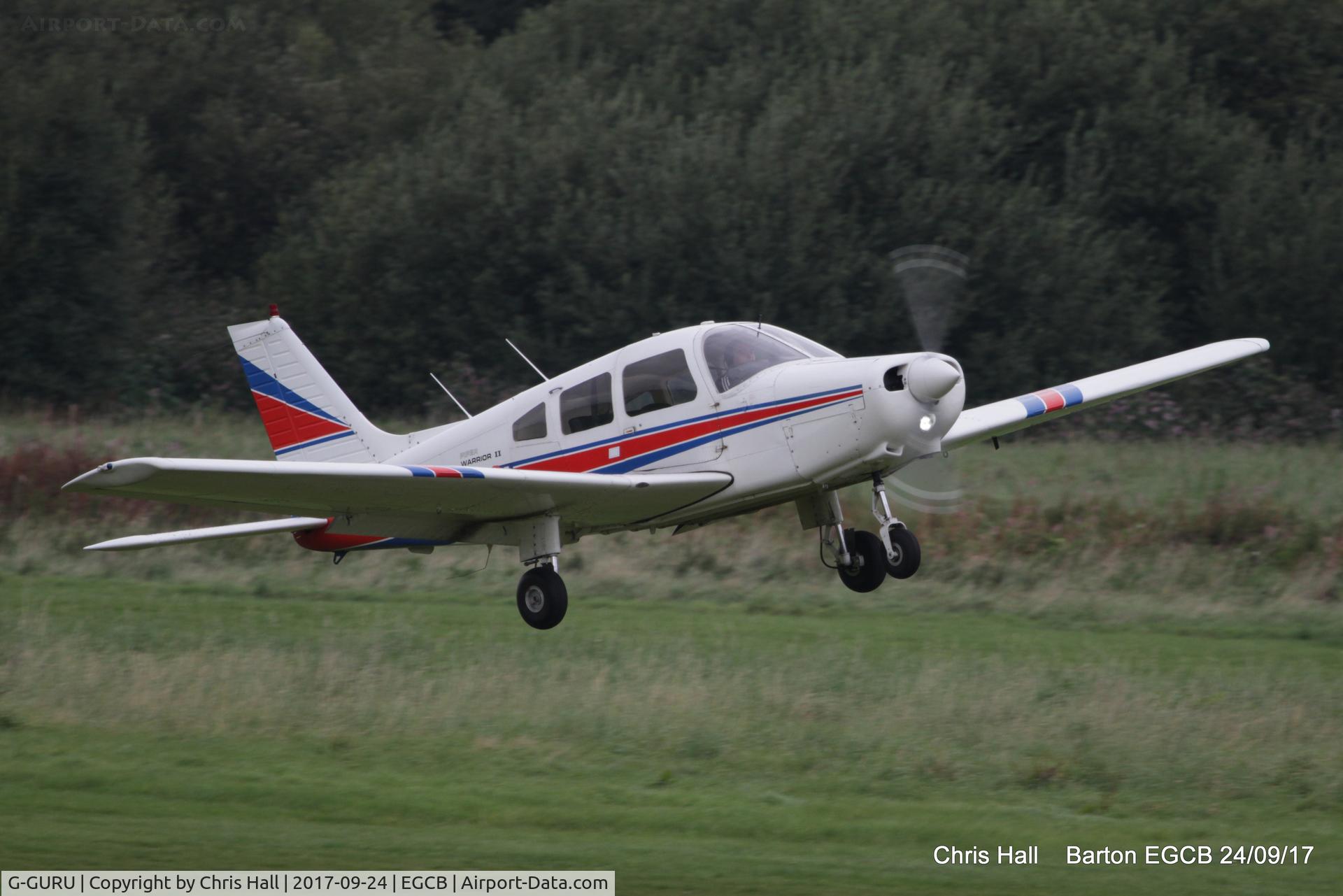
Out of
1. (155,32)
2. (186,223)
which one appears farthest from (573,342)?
(155,32)

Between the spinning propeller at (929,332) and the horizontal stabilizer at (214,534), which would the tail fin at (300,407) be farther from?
the spinning propeller at (929,332)

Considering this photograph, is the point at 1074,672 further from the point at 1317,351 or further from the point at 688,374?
the point at 1317,351

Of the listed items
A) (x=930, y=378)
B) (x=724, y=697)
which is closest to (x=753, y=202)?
(x=724, y=697)

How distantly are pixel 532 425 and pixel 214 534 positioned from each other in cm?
277

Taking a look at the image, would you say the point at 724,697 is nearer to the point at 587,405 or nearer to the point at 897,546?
the point at 897,546

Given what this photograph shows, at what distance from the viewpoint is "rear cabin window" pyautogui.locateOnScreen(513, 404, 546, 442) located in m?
12.7

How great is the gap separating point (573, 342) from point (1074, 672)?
19.9 metres

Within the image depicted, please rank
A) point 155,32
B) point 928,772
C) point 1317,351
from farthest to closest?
point 155,32 < point 1317,351 < point 928,772

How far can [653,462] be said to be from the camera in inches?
474

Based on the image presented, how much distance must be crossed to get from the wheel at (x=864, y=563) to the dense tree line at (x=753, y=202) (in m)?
22.1

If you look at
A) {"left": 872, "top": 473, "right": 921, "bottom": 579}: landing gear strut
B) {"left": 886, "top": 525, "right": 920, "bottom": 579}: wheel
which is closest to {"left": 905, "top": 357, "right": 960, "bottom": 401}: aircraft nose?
{"left": 872, "top": 473, "right": 921, "bottom": 579}: landing gear strut

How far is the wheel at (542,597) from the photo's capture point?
1228 centimetres

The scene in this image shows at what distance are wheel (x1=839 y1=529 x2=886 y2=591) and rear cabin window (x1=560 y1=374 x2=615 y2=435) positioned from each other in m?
2.09

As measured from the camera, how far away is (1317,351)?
34344 mm
